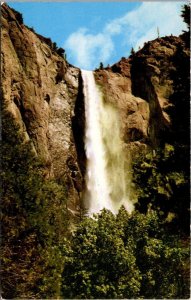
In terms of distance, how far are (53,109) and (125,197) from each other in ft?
36.8

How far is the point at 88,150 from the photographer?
47.9 meters

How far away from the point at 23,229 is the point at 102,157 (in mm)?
29451

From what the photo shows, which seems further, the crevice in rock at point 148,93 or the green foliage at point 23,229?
the crevice in rock at point 148,93

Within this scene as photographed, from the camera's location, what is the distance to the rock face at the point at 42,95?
4194cm

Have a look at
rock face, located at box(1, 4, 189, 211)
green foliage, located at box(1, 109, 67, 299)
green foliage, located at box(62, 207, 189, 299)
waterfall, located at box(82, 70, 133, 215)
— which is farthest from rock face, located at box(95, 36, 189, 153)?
green foliage, located at box(1, 109, 67, 299)

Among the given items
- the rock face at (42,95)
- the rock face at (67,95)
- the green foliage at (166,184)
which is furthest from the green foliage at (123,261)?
the rock face at (42,95)

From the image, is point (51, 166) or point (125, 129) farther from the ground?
point (125, 129)

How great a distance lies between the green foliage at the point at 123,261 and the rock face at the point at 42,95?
18.3m

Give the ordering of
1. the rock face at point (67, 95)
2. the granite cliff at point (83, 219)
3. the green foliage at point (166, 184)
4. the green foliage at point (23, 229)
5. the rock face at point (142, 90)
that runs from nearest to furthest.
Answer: the green foliage at point (166, 184)
the granite cliff at point (83, 219)
the green foliage at point (23, 229)
the rock face at point (67, 95)
the rock face at point (142, 90)

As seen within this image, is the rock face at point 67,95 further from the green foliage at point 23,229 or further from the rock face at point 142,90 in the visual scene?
the green foliage at point 23,229

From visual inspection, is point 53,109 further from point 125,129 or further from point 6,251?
point 6,251

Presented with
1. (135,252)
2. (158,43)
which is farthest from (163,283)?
(158,43)

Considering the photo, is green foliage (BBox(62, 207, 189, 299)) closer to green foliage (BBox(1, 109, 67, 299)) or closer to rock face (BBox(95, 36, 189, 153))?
green foliage (BBox(1, 109, 67, 299))

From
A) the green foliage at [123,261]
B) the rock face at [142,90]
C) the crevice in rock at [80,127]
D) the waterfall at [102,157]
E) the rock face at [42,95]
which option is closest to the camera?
the green foliage at [123,261]
